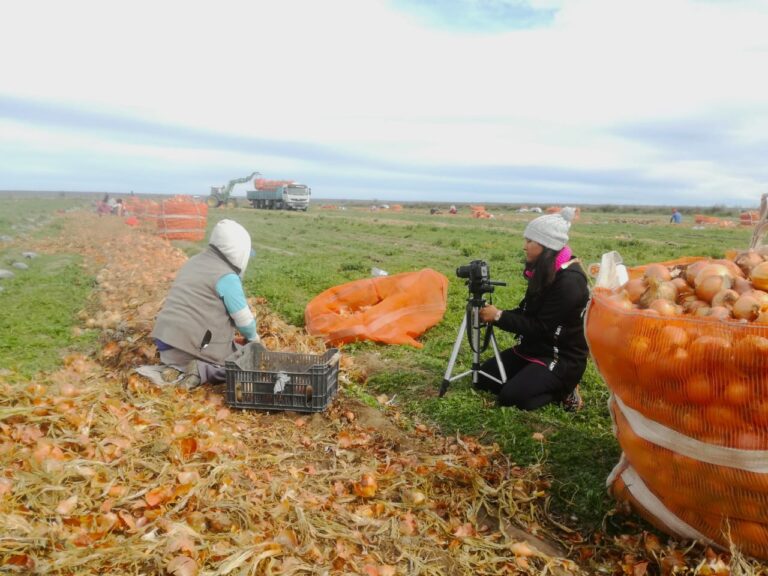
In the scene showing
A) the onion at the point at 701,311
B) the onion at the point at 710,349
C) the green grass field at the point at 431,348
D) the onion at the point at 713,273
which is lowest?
the green grass field at the point at 431,348

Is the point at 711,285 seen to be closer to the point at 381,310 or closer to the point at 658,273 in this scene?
the point at 658,273

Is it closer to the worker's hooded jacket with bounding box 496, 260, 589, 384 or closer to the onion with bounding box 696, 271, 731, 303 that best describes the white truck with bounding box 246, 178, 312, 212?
the worker's hooded jacket with bounding box 496, 260, 589, 384

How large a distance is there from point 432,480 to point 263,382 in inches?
68.1

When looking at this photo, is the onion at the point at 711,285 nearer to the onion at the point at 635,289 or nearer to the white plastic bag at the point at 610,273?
the onion at the point at 635,289

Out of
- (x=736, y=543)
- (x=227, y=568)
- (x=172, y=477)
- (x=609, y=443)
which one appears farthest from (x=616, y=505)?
(x=172, y=477)

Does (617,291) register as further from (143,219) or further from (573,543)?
(143,219)

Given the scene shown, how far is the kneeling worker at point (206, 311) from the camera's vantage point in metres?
5.20

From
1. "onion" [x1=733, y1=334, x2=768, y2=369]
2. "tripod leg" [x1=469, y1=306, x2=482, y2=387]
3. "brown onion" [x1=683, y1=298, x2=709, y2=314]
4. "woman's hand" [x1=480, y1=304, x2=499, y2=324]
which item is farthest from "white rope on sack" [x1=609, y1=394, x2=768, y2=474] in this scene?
"tripod leg" [x1=469, y1=306, x2=482, y2=387]

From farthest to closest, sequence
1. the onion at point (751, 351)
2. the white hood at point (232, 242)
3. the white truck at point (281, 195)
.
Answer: the white truck at point (281, 195) → the white hood at point (232, 242) → the onion at point (751, 351)

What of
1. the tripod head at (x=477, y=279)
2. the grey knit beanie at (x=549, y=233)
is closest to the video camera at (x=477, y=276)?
the tripod head at (x=477, y=279)

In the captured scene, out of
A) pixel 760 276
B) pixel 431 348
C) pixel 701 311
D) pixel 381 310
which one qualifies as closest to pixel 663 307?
pixel 701 311

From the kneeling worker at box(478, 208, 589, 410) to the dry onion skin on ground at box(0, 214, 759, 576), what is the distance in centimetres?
92

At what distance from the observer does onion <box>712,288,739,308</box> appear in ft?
9.84

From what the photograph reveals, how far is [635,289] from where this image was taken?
3.38 metres
